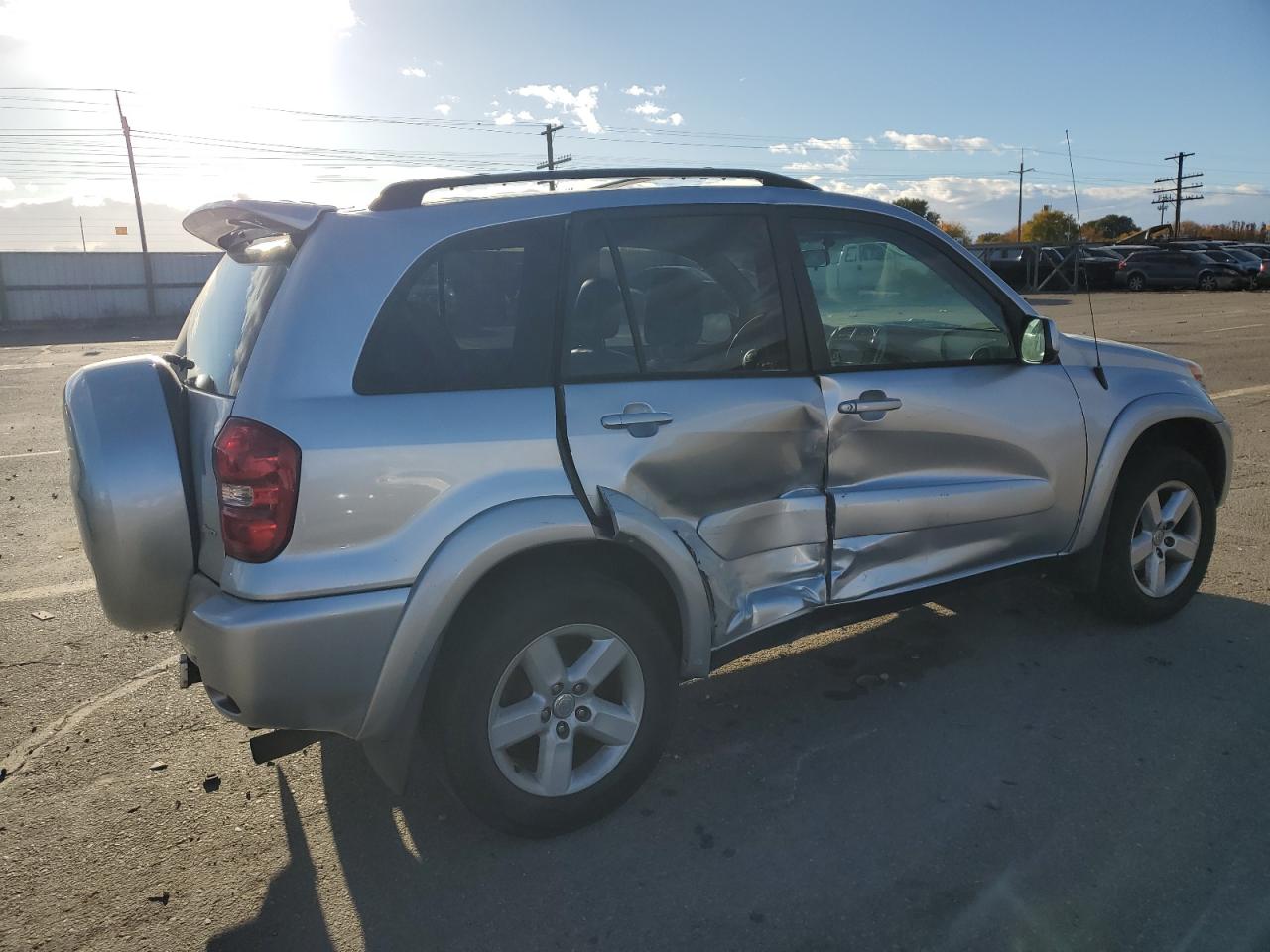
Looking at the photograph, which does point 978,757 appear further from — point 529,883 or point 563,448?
point 563,448

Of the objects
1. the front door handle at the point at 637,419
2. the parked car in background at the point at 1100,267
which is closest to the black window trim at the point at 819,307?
the front door handle at the point at 637,419

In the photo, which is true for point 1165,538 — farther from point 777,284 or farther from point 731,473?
point 731,473

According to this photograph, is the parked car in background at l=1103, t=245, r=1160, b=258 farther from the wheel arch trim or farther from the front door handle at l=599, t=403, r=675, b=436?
the wheel arch trim

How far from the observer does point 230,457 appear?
254cm

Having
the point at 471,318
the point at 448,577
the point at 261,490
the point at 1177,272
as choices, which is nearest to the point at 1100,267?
the point at 1177,272

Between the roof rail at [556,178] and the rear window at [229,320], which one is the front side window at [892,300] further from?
the rear window at [229,320]

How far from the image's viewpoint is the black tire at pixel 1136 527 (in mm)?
4195

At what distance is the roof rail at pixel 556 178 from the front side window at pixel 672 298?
8.3 inches

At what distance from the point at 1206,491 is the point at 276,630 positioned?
157 inches

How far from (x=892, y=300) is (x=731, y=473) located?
3.75 feet

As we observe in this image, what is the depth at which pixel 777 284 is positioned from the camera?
11.2 feet

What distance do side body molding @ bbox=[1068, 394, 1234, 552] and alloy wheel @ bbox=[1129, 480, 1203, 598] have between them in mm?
274

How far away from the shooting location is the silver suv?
258 centimetres

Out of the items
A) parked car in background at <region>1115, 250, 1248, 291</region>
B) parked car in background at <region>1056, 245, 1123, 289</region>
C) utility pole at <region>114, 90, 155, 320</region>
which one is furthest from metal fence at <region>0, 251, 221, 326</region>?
parked car in background at <region>1115, 250, 1248, 291</region>
